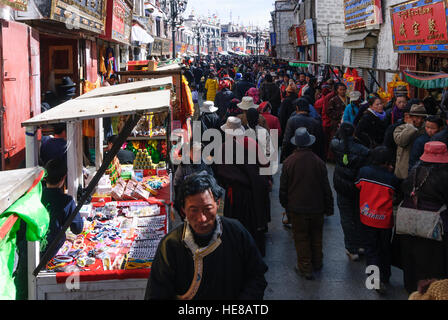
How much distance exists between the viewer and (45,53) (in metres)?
9.86

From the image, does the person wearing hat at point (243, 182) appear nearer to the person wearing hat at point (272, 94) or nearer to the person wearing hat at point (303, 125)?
the person wearing hat at point (303, 125)

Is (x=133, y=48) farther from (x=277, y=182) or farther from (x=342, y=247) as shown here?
(x=342, y=247)

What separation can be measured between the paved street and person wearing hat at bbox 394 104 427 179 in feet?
4.12

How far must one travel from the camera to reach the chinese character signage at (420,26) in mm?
9812

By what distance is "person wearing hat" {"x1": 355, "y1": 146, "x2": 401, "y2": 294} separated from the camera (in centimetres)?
492

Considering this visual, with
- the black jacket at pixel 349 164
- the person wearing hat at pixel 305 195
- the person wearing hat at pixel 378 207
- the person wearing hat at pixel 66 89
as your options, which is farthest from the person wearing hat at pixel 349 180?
the person wearing hat at pixel 66 89

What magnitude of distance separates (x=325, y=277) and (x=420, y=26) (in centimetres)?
774

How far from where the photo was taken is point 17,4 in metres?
5.76

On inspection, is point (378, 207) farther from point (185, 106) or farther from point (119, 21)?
point (119, 21)

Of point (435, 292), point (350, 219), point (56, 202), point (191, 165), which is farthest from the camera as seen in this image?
point (350, 219)

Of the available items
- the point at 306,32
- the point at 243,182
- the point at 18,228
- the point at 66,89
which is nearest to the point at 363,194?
the point at 243,182

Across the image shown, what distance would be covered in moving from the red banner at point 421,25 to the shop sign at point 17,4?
7.74 m

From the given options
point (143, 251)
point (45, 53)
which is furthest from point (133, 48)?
point (143, 251)
